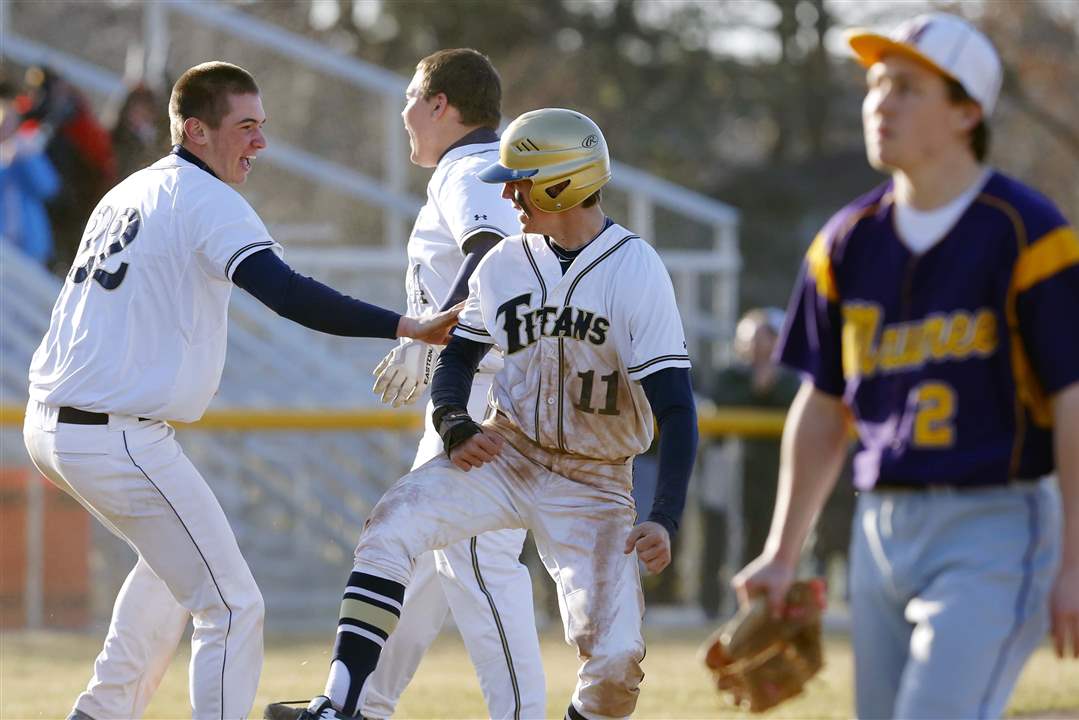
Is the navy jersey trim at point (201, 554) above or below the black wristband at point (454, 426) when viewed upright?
below

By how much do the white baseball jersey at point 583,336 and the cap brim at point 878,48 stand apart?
133 centimetres

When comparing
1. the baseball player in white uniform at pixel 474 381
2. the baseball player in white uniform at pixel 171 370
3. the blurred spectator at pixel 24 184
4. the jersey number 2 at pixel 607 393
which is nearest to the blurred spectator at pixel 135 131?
the blurred spectator at pixel 24 184

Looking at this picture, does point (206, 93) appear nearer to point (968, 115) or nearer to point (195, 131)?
point (195, 131)

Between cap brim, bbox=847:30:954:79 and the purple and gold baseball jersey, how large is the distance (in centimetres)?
31

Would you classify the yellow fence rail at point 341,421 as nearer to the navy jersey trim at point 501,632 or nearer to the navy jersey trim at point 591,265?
the navy jersey trim at point 501,632

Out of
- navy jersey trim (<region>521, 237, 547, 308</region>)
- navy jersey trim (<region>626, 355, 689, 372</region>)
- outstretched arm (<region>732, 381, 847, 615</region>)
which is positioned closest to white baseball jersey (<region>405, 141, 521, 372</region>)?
navy jersey trim (<region>521, 237, 547, 308</region>)

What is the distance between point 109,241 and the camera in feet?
18.8

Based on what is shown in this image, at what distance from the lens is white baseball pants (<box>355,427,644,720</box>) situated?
521 cm

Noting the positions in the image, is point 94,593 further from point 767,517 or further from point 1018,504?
point 1018,504

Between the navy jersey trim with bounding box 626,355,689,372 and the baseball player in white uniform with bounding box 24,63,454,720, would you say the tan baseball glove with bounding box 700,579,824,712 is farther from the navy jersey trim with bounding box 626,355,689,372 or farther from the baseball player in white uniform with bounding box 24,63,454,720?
the baseball player in white uniform with bounding box 24,63,454,720

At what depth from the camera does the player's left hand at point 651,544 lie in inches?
199

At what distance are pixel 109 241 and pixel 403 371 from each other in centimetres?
106

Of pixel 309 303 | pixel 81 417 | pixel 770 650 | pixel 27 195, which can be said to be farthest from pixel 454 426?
pixel 27 195

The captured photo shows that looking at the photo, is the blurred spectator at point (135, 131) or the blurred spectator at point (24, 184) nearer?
the blurred spectator at point (24, 184)
